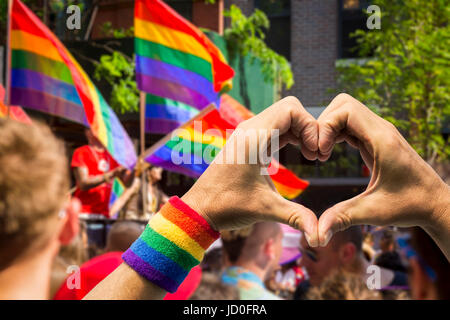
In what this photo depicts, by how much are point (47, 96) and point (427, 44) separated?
3.88m

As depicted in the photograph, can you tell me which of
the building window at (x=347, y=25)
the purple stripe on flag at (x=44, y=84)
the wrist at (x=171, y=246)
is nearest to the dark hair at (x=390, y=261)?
the wrist at (x=171, y=246)

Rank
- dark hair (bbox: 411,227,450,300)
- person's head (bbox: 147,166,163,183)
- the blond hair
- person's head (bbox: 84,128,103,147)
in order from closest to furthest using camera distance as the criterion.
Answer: the blond hair < dark hair (bbox: 411,227,450,300) < person's head (bbox: 147,166,163,183) < person's head (bbox: 84,128,103,147)

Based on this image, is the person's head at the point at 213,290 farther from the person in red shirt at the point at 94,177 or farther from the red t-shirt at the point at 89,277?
the person in red shirt at the point at 94,177

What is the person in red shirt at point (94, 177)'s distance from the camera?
171 inches

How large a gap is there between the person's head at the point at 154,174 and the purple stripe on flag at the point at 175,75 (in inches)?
35.8

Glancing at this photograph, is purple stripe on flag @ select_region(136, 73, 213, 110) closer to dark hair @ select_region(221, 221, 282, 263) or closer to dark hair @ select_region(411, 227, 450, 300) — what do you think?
dark hair @ select_region(221, 221, 282, 263)

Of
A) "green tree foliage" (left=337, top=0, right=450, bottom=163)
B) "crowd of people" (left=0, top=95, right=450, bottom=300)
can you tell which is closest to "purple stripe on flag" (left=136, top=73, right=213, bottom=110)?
"green tree foliage" (left=337, top=0, right=450, bottom=163)

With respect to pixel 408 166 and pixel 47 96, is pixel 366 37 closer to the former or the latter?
pixel 47 96

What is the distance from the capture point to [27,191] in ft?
2.87

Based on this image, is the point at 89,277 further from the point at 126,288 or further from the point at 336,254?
the point at 336,254

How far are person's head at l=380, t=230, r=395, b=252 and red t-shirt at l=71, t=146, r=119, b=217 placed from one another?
1.96 m

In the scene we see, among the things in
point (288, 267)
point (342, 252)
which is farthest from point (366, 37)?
point (342, 252)

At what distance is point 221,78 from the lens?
5.21 metres

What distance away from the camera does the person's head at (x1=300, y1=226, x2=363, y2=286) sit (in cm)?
348
